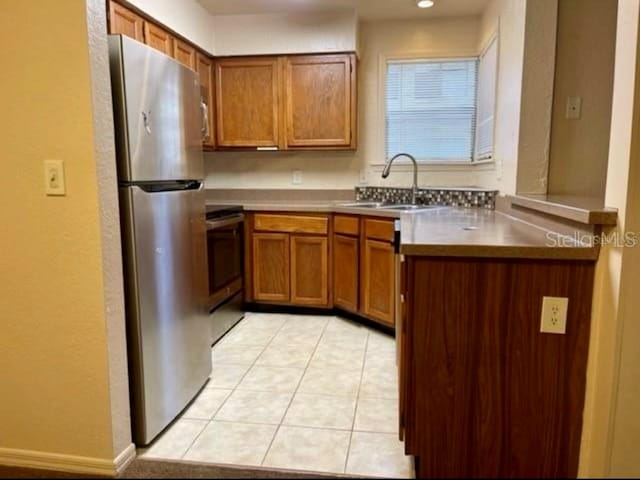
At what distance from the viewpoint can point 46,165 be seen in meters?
1.64

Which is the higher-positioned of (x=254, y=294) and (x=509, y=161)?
(x=509, y=161)

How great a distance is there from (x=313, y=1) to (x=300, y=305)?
2.33 metres

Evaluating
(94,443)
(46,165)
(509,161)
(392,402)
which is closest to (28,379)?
(94,443)

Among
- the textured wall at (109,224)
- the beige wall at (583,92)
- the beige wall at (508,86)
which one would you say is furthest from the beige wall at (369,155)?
the textured wall at (109,224)

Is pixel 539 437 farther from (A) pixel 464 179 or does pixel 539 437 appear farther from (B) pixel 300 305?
(A) pixel 464 179

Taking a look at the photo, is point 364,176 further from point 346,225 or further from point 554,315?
point 554,315

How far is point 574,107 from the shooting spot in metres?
2.42

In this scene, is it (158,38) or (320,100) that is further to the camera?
(320,100)

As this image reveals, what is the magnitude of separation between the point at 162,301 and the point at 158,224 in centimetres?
33

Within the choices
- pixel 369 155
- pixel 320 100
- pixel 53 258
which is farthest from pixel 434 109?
pixel 53 258

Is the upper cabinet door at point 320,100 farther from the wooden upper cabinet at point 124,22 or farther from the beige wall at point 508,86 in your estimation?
the wooden upper cabinet at point 124,22

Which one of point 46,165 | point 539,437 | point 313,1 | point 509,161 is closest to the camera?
point 539,437

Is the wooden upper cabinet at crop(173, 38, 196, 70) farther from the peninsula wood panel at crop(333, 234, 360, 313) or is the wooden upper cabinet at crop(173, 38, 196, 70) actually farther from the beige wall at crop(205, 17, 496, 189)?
the peninsula wood panel at crop(333, 234, 360, 313)

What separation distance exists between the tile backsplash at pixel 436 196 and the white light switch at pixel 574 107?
0.67 metres
